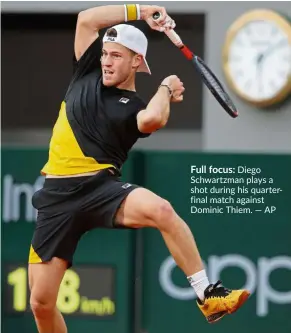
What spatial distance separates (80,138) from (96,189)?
0.29 metres

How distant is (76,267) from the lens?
711 centimetres

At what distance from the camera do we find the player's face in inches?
229

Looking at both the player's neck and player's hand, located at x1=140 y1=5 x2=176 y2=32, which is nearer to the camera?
the player's neck

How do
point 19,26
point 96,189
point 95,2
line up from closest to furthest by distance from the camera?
point 96,189, point 95,2, point 19,26

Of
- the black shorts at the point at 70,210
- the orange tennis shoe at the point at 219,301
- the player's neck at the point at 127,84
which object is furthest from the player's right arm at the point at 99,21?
the orange tennis shoe at the point at 219,301

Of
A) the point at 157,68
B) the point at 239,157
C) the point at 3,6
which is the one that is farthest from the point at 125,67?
the point at 157,68

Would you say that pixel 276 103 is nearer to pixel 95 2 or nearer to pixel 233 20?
pixel 233 20

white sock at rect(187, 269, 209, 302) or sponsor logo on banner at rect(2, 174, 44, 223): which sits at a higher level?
sponsor logo on banner at rect(2, 174, 44, 223)

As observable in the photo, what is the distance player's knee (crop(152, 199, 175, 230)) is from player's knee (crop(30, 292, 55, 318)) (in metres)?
0.82

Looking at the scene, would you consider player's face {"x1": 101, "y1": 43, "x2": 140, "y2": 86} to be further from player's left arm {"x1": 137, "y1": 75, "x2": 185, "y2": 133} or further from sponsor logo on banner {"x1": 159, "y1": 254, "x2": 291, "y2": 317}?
sponsor logo on banner {"x1": 159, "y1": 254, "x2": 291, "y2": 317}

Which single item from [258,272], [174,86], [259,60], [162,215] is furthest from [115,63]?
[259,60]

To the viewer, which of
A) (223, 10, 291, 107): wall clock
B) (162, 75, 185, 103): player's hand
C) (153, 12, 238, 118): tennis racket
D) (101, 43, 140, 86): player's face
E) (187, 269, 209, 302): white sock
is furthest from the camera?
(223, 10, 291, 107): wall clock

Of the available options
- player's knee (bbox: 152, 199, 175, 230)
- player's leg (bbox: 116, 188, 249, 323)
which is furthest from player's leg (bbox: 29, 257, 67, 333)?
player's knee (bbox: 152, 199, 175, 230)

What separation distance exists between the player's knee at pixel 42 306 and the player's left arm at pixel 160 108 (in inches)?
40.0
